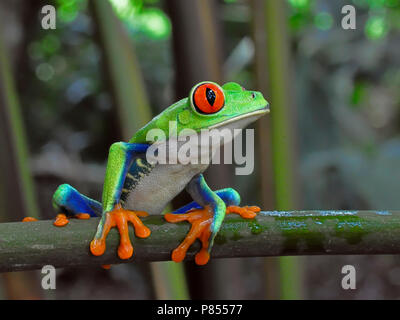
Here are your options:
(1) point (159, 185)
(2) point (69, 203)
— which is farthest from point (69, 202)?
(1) point (159, 185)

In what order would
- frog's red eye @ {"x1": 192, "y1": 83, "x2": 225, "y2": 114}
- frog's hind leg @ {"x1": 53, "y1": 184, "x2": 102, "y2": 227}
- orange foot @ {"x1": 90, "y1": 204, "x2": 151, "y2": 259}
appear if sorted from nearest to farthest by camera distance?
orange foot @ {"x1": 90, "y1": 204, "x2": 151, "y2": 259}
frog's red eye @ {"x1": 192, "y1": 83, "x2": 225, "y2": 114}
frog's hind leg @ {"x1": 53, "y1": 184, "x2": 102, "y2": 227}

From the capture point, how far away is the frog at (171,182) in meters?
0.60

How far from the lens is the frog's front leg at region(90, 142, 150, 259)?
0.55m

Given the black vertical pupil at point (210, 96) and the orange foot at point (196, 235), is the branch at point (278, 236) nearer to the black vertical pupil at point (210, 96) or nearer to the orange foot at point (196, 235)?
the orange foot at point (196, 235)

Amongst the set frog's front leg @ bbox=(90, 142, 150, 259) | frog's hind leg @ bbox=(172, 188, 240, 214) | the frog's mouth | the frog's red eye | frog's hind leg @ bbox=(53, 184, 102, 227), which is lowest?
frog's hind leg @ bbox=(172, 188, 240, 214)

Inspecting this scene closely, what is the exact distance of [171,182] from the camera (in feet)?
2.64

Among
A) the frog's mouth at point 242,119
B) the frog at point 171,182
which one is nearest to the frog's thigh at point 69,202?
the frog at point 171,182

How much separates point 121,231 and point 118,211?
66 mm

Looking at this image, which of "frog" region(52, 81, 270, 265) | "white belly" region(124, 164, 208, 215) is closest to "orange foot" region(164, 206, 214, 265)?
"frog" region(52, 81, 270, 265)

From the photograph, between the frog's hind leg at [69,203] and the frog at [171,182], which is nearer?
the frog at [171,182]

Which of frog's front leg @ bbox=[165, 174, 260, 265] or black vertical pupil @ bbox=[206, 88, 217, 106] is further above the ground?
black vertical pupil @ bbox=[206, 88, 217, 106]

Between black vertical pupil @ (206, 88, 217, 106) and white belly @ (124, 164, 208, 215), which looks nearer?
black vertical pupil @ (206, 88, 217, 106)

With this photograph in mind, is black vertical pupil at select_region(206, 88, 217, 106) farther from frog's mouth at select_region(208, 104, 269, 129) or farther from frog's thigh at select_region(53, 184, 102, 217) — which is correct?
frog's thigh at select_region(53, 184, 102, 217)

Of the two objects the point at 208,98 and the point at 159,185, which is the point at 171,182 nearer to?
the point at 159,185
